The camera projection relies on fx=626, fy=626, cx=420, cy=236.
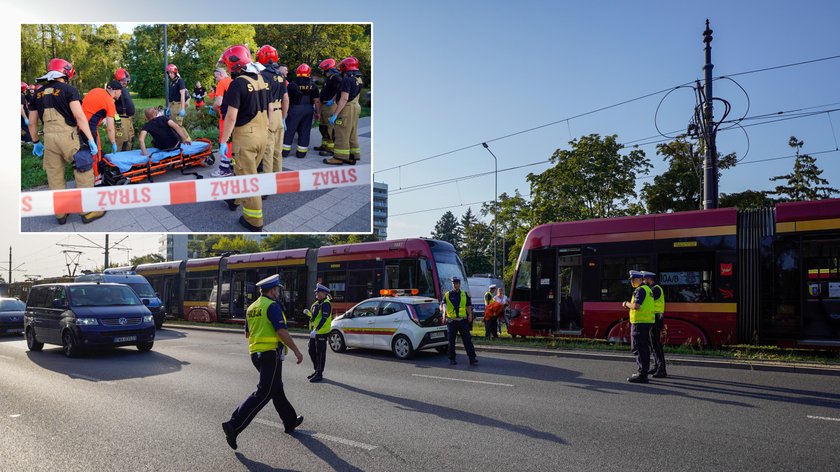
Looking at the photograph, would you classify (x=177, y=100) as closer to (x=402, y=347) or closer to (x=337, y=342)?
(x=337, y=342)

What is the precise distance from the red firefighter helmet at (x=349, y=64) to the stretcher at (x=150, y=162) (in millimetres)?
4680

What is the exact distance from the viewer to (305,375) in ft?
35.9

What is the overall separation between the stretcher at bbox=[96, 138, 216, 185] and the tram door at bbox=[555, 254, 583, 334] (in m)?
9.77

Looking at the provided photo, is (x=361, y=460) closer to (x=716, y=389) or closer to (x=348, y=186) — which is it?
(x=716, y=389)

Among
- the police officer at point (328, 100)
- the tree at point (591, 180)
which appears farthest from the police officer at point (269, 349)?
the tree at point (591, 180)

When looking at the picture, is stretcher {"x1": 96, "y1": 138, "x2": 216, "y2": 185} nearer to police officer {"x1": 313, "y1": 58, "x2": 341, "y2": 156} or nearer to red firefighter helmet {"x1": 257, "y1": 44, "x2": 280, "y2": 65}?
red firefighter helmet {"x1": 257, "y1": 44, "x2": 280, "y2": 65}

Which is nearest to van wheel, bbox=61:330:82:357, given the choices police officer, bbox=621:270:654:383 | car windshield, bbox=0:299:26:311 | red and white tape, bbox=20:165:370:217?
red and white tape, bbox=20:165:370:217

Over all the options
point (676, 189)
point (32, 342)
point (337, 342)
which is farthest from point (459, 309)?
point (676, 189)

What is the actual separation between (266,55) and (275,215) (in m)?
4.42

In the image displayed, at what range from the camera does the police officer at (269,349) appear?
20.3 ft

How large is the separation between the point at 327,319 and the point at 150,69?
33.5 feet

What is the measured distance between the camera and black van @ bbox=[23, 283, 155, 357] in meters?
13.7

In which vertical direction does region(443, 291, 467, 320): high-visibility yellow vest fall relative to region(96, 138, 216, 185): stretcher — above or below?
below

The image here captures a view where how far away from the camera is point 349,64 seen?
18.9 m
